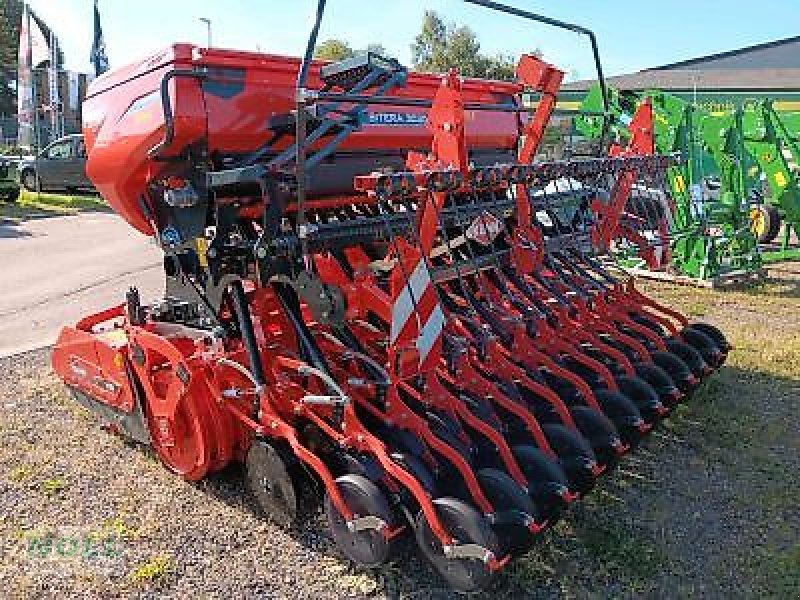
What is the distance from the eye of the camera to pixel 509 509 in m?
3.12

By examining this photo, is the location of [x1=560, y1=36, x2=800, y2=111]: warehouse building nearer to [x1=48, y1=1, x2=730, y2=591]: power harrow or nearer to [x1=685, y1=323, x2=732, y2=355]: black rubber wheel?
[x1=685, y1=323, x2=732, y2=355]: black rubber wheel

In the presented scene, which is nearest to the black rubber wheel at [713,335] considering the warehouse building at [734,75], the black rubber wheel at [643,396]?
the black rubber wheel at [643,396]

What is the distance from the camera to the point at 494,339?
153 inches

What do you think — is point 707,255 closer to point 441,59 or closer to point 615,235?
point 615,235

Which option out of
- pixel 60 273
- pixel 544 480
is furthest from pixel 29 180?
pixel 544 480

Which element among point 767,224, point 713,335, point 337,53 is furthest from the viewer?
point 767,224

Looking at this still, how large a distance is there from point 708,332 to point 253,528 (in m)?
3.17

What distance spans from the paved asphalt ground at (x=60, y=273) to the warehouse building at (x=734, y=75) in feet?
80.2

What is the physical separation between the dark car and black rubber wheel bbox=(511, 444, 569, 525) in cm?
1781

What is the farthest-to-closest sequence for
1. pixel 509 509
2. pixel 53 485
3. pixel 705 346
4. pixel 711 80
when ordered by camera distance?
pixel 711 80
pixel 705 346
pixel 53 485
pixel 509 509

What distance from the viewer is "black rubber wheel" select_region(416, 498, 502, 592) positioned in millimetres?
2926

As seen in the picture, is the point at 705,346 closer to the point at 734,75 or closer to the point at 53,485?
the point at 53,485

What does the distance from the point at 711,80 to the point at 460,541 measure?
126 feet

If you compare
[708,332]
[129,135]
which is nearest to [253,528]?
[129,135]
